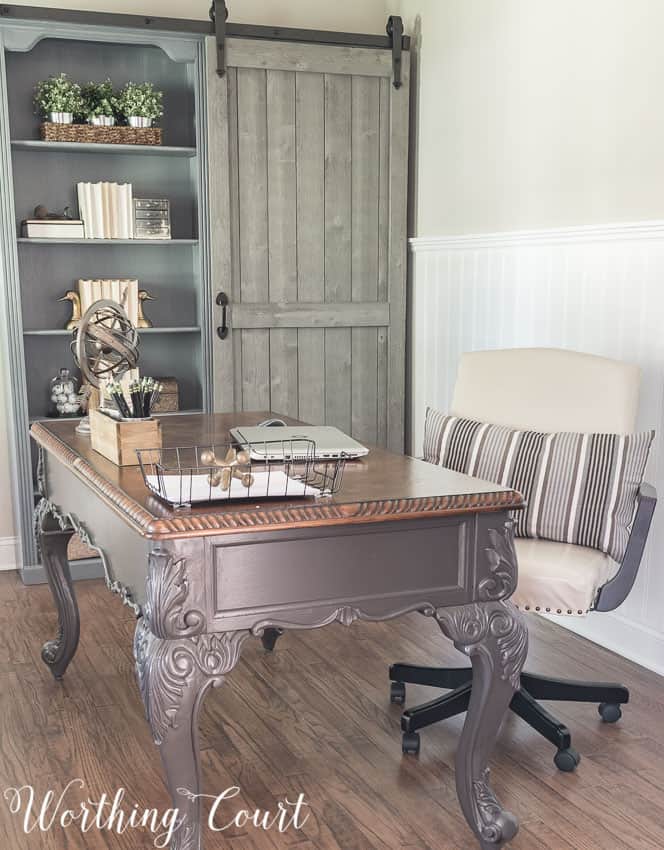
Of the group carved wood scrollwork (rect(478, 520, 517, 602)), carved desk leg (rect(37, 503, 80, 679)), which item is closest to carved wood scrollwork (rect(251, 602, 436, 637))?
carved wood scrollwork (rect(478, 520, 517, 602))

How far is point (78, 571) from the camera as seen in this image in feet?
13.9

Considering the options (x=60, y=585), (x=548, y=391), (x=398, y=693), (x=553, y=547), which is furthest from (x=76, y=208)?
(x=553, y=547)

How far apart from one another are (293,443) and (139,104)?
225cm

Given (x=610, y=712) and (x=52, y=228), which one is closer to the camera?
(x=610, y=712)

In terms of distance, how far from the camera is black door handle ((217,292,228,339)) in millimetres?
4207

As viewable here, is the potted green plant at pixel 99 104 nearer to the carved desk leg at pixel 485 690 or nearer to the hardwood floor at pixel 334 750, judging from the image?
the hardwood floor at pixel 334 750

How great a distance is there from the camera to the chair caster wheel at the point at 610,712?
2787mm

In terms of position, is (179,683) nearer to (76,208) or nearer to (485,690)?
(485,690)

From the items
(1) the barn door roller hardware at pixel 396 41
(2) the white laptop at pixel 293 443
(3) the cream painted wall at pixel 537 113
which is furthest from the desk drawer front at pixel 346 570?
(1) the barn door roller hardware at pixel 396 41

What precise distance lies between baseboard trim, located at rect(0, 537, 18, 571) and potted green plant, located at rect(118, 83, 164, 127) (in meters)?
1.81

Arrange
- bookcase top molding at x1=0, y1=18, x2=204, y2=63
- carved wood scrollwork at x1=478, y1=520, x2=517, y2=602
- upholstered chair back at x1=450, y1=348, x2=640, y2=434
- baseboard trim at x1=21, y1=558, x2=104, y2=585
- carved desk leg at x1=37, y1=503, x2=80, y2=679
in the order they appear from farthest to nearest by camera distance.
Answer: baseboard trim at x1=21, y1=558, x2=104, y2=585 → bookcase top molding at x1=0, y1=18, x2=204, y2=63 → carved desk leg at x1=37, y1=503, x2=80, y2=679 → upholstered chair back at x1=450, y1=348, x2=640, y2=434 → carved wood scrollwork at x1=478, y1=520, x2=517, y2=602

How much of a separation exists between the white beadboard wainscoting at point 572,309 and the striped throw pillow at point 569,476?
18.6 inches

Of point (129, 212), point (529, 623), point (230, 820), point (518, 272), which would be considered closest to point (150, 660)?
point (230, 820)

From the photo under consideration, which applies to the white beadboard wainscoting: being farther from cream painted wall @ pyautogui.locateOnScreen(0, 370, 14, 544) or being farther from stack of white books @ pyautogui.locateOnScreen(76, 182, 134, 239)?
cream painted wall @ pyautogui.locateOnScreen(0, 370, 14, 544)
